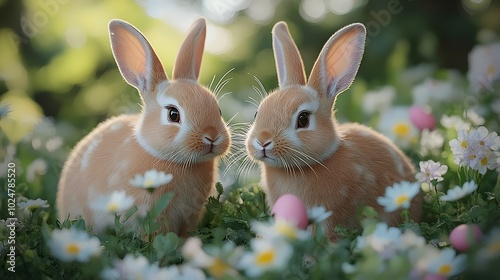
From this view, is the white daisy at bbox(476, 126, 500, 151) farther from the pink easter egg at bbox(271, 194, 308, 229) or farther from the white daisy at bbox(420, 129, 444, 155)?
the pink easter egg at bbox(271, 194, 308, 229)

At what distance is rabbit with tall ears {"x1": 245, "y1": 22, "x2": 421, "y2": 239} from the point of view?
1.98 meters

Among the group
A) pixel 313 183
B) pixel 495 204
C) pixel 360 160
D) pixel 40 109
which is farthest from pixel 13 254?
pixel 40 109

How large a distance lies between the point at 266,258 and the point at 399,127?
1.70 metres

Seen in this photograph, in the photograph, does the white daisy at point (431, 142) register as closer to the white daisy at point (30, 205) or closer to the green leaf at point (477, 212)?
the green leaf at point (477, 212)

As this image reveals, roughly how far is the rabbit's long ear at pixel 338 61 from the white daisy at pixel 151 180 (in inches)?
20.5

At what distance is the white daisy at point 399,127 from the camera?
2.92m

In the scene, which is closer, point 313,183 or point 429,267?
point 429,267

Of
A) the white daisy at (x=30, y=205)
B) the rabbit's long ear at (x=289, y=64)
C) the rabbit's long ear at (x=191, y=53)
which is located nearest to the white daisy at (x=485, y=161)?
the rabbit's long ear at (x=289, y=64)

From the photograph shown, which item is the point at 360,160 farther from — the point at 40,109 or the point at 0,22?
the point at 0,22

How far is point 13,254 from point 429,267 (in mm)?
1010

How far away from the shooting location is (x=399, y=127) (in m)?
2.97

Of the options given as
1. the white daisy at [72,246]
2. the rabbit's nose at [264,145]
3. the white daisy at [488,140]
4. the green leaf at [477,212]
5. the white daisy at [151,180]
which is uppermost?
the white daisy at [488,140]

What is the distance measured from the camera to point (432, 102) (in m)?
3.40

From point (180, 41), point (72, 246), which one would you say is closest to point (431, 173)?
point (72, 246)
